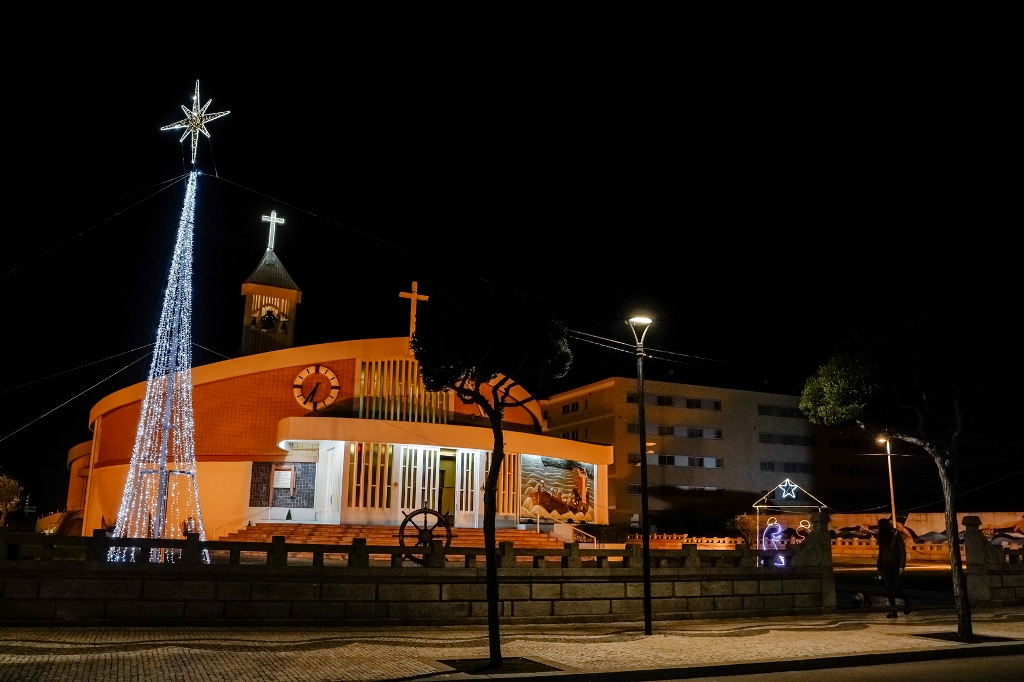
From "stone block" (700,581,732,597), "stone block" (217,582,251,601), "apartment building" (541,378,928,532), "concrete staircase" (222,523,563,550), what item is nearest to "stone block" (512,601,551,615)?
"stone block" (700,581,732,597)

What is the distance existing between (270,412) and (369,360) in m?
4.31

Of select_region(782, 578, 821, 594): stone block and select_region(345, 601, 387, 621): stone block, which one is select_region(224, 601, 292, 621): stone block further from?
select_region(782, 578, 821, 594): stone block

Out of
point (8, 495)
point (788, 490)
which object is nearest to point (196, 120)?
point (788, 490)

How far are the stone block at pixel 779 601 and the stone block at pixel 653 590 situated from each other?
2530mm

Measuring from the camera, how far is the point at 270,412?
31.4m

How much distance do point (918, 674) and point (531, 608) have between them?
703 cm

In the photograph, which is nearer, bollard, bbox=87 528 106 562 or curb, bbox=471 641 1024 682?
curb, bbox=471 641 1024 682

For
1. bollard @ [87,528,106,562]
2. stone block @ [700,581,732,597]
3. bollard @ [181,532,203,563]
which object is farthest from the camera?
stone block @ [700,581,732,597]

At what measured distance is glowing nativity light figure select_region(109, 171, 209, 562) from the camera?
78.4 feet

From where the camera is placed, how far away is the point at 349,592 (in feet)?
47.8

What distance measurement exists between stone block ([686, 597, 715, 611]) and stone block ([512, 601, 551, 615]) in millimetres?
3246

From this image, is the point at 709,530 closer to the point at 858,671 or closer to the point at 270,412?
the point at 270,412

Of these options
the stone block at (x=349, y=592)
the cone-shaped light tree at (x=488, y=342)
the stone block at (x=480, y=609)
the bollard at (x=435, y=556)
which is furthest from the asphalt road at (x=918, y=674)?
the stone block at (x=349, y=592)

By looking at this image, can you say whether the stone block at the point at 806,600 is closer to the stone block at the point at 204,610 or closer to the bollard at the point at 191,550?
the stone block at the point at 204,610
